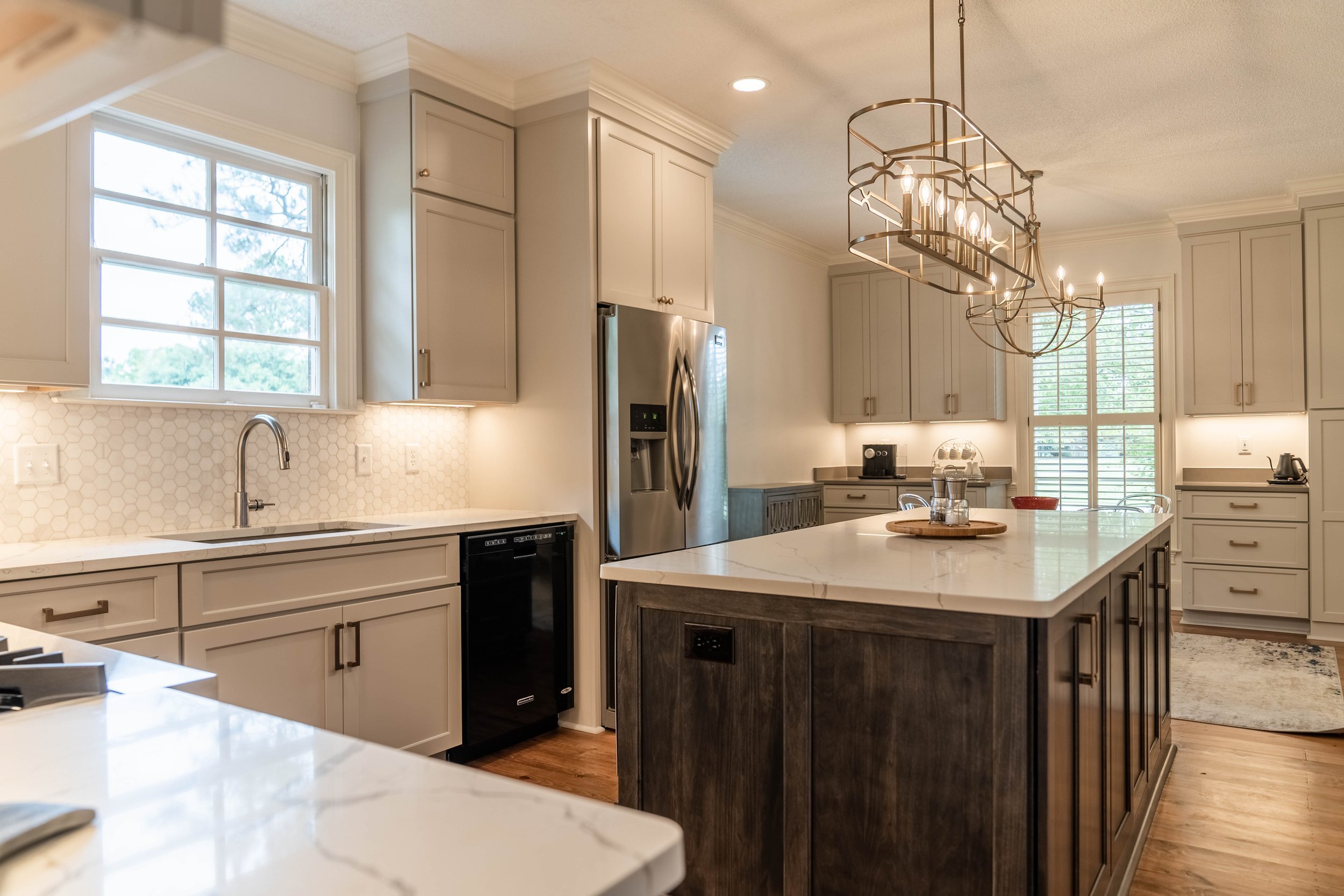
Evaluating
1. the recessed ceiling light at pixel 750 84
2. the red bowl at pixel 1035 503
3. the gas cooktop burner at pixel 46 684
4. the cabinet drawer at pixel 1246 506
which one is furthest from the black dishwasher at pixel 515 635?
the cabinet drawer at pixel 1246 506

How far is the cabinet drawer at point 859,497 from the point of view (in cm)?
641

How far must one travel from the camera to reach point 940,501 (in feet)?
9.04

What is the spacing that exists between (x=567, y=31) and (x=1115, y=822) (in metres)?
3.10

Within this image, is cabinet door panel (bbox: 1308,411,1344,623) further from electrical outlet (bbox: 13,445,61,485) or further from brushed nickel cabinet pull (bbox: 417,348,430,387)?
electrical outlet (bbox: 13,445,61,485)

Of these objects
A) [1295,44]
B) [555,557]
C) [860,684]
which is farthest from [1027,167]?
[860,684]

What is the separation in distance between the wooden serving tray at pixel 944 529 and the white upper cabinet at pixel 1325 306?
378cm

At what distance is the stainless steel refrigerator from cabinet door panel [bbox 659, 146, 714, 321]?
7.8 inches

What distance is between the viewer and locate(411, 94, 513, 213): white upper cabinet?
3.49m

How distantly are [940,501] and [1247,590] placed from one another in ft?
12.8

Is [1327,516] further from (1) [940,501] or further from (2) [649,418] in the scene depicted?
(2) [649,418]

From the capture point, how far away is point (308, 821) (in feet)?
2.03

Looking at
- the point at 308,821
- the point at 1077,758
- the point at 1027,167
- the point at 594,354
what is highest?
the point at 1027,167

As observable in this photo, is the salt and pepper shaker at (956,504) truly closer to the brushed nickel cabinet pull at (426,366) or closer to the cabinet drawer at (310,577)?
the cabinet drawer at (310,577)

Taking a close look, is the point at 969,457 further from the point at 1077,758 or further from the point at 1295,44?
the point at 1077,758
